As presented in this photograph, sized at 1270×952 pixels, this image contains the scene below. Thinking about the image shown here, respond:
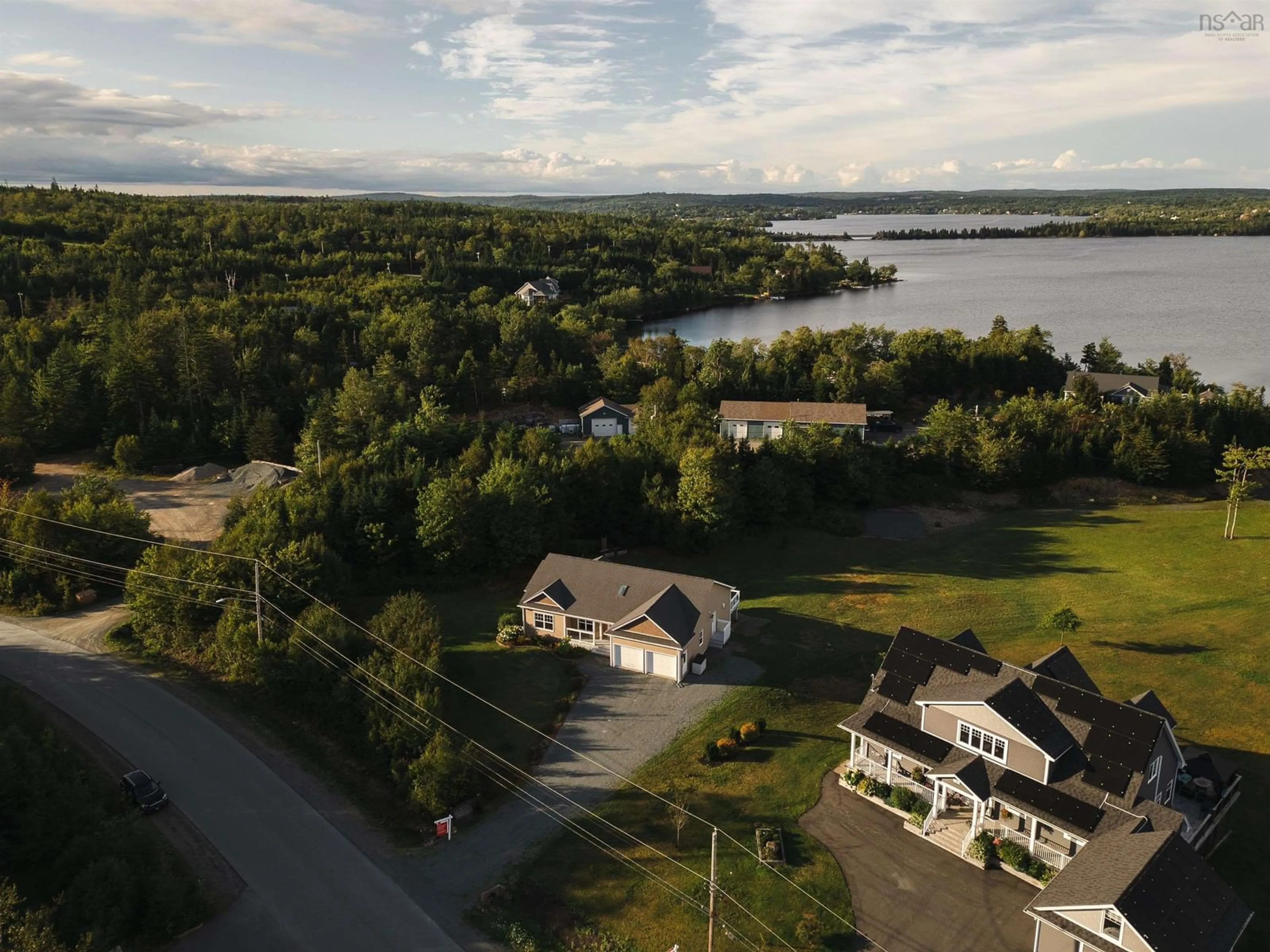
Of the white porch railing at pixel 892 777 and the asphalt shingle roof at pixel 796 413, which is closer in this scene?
the white porch railing at pixel 892 777

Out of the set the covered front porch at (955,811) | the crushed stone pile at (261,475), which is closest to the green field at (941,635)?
the covered front porch at (955,811)

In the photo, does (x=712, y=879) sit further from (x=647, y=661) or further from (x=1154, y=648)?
(x=1154, y=648)

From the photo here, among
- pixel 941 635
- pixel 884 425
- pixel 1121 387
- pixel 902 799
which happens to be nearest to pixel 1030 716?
pixel 902 799

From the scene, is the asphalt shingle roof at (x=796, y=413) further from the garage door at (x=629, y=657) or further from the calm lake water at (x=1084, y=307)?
the calm lake water at (x=1084, y=307)

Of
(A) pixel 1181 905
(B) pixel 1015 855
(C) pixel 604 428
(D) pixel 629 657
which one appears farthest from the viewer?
(C) pixel 604 428

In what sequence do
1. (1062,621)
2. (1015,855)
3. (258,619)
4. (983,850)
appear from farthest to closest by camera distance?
1. (1062,621)
2. (258,619)
3. (983,850)
4. (1015,855)

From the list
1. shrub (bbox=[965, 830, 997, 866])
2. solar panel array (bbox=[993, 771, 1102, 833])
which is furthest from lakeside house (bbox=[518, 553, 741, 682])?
solar panel array (bbox=[993, 771, 1102, 833])
